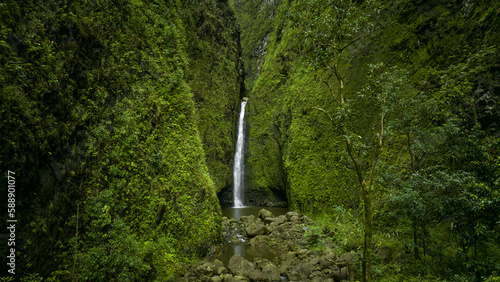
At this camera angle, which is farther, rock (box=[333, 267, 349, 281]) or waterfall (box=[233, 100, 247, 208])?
waterfall (box=[233, 100, 247, 208])

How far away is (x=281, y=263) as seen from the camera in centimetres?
972

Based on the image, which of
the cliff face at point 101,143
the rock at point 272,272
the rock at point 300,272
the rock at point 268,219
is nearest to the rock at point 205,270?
the cliff face at point 101,143

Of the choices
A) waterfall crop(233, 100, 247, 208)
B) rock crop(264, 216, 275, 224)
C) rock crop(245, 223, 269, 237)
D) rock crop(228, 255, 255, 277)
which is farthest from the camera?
waterfall crop(233, 100, 247, 208)

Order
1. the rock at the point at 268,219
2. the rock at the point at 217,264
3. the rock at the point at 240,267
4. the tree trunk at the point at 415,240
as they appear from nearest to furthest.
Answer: the tree trunk at the point at 415,240
the rock at the point at 240,267
the rock at the point at 217,264
the rock at the point at 268,219

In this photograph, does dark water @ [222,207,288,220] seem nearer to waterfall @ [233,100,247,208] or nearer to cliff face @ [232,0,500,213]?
waterfall @ [233,100,247,208]

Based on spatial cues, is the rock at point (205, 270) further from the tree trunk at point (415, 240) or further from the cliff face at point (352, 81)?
the tree trunk at point (415, 240)

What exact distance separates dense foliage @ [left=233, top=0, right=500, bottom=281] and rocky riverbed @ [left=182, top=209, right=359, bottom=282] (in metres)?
1.29

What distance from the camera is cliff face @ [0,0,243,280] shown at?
439 centimetres

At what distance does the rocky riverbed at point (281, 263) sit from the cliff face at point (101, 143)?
2.99 ft

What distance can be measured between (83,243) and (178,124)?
18.7 feet

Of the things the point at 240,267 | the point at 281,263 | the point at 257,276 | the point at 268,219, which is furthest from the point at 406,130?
the point at 268,219

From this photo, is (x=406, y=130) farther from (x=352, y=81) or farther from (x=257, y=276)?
(x=352, y=81)

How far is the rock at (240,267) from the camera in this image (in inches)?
333

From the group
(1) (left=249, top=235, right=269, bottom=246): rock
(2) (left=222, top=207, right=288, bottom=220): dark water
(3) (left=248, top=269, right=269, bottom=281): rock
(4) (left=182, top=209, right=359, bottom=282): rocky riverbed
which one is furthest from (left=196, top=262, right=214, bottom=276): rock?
(2) (left=222, top=207, right=288, bottom=220): dark water
